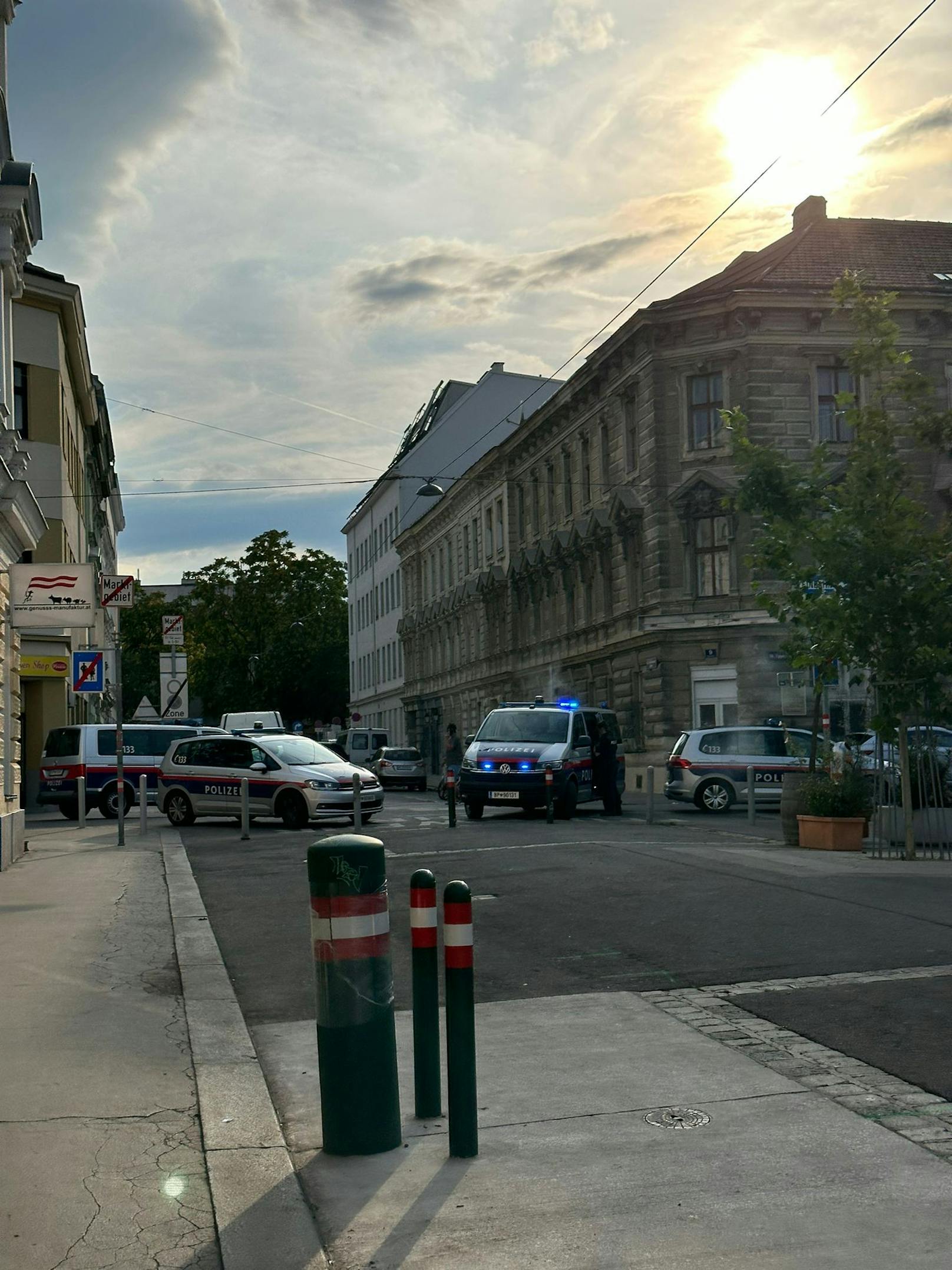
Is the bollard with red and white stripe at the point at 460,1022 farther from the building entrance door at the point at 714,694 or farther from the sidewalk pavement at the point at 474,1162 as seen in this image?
the building entrance door at the point at 714,694

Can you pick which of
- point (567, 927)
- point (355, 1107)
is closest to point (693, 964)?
point (567, 927)

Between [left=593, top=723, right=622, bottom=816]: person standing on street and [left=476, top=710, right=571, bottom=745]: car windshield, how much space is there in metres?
1.02

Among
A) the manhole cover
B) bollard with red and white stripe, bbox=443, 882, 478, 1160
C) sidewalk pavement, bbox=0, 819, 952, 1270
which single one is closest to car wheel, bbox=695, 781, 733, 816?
sidewalk pavement, bbox=0, 819, 952, 1270

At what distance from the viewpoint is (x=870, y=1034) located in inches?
272

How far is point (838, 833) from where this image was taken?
18344mm

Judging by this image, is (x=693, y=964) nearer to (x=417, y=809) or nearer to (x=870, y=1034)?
(x=870, y=1034)

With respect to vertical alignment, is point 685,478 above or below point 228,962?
above

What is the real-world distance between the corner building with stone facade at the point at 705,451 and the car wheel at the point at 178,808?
1761 cm

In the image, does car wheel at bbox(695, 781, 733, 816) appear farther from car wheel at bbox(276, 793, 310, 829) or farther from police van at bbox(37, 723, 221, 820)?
police van at bbox(37, 723, 221, 820)

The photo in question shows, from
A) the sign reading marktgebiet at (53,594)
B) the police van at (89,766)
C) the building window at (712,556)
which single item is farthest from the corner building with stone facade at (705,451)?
the sign reading marktgebiet at (53,594)

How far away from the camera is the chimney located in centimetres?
4678

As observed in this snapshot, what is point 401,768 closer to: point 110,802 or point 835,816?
point 110,802

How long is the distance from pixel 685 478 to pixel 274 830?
20.8m

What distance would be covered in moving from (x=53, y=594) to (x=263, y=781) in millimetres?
6486
